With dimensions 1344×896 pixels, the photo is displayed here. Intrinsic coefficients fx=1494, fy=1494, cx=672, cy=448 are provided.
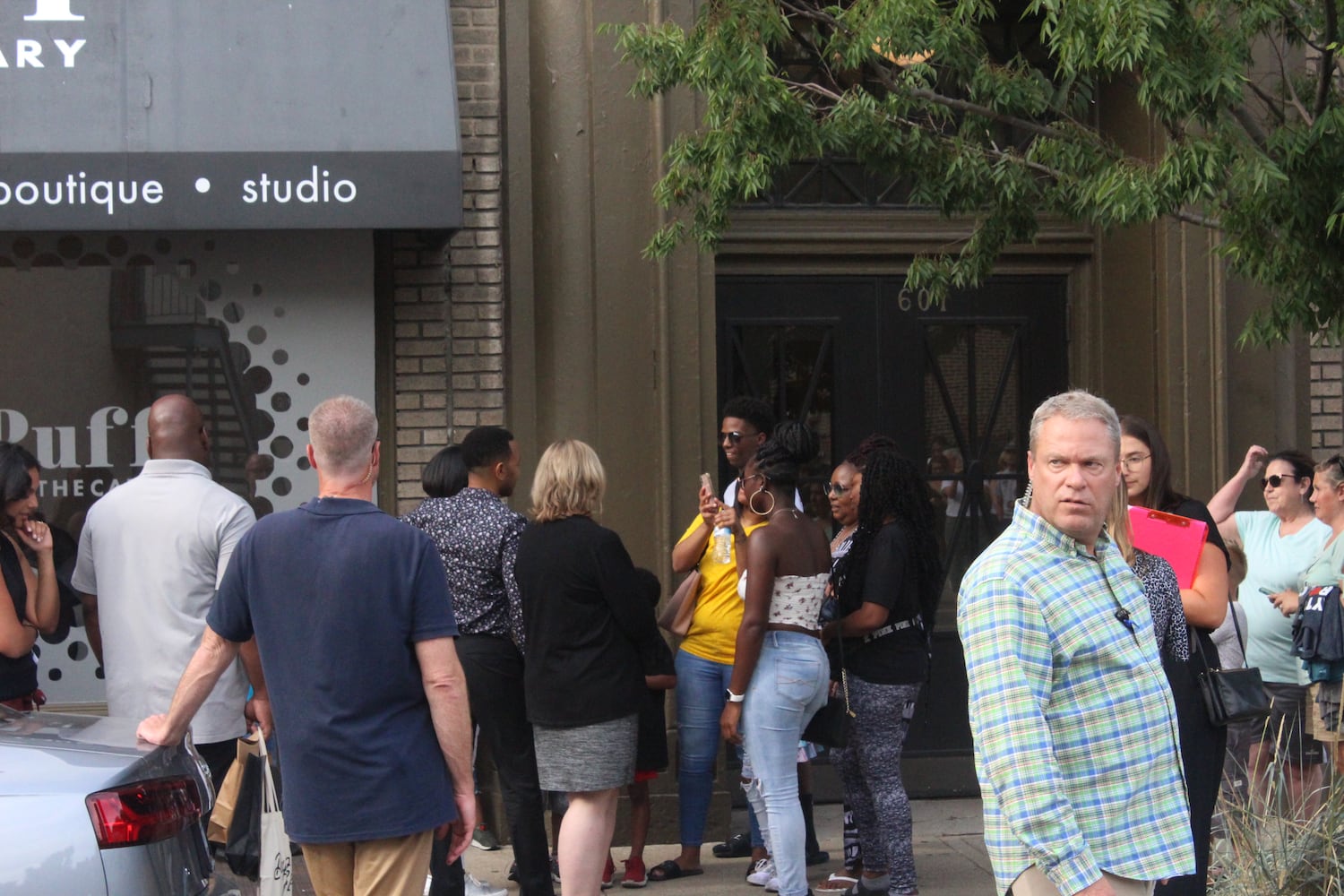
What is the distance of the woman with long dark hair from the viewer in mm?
5449

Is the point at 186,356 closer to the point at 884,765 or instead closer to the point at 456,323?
the point at 456,323

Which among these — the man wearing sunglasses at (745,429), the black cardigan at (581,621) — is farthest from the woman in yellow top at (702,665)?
the black cardigan at (581,621)

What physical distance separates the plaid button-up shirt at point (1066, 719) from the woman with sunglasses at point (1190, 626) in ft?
3.83

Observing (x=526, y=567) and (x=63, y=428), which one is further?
(x=63, y=428)

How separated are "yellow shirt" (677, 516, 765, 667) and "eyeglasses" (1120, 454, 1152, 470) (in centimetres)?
222

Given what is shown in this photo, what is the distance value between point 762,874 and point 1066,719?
12.8ft

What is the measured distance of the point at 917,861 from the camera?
Result: 7.22 m

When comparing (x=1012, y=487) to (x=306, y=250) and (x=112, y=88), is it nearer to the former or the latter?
(x=306, y=250)

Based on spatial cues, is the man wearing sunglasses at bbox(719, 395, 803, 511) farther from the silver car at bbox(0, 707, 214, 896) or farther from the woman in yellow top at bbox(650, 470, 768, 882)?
the silver car at bbox(0, 707, 214, 896)

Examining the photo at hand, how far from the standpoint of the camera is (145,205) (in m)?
6.70

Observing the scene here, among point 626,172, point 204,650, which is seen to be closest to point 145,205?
point 626,172

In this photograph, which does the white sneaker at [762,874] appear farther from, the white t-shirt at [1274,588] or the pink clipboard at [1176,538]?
the pink clipboard at [1176,538]

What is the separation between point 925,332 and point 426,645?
194 inches

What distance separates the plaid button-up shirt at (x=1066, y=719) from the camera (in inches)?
121
